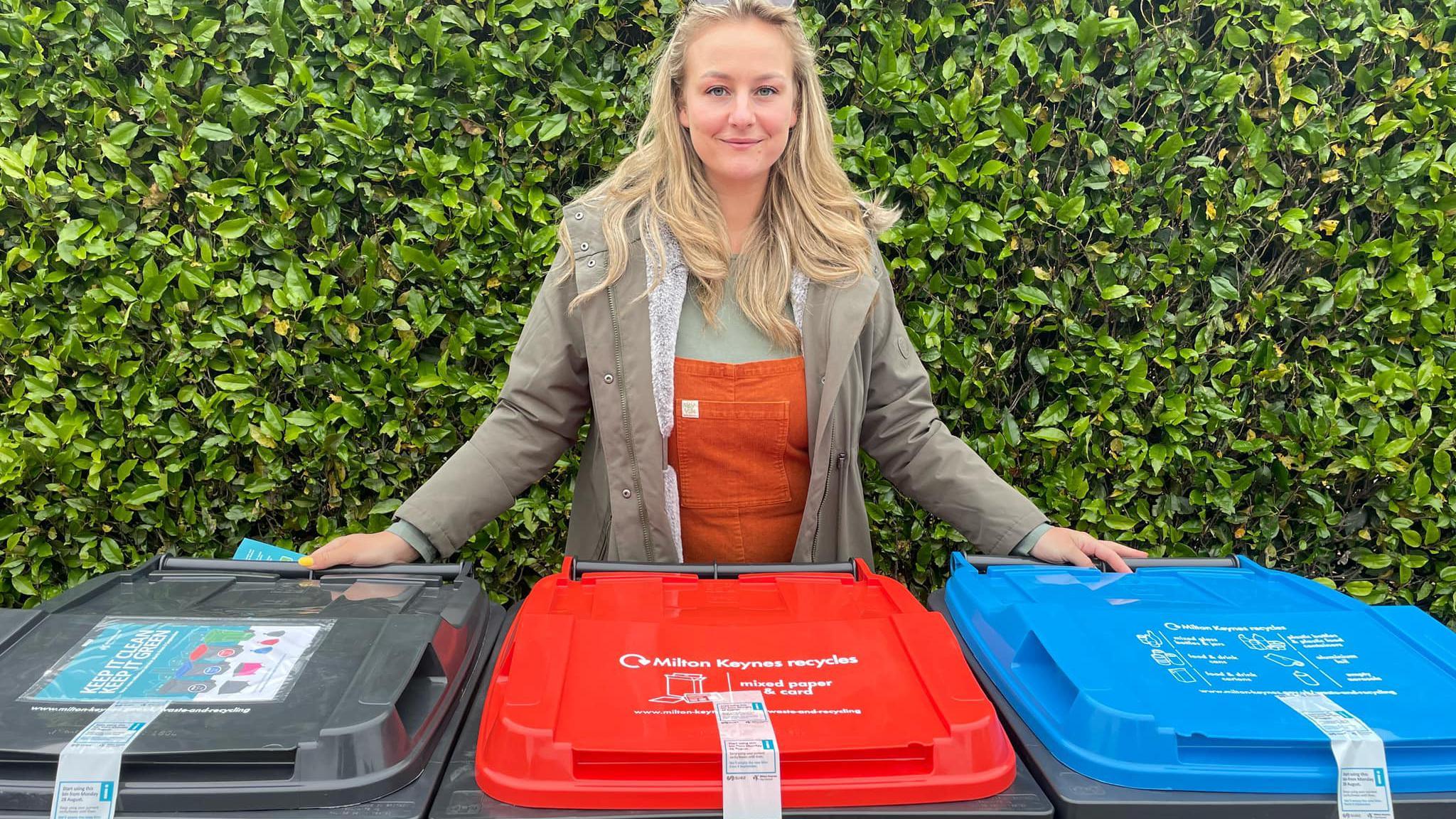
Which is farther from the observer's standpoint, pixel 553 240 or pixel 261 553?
pixel 553 240

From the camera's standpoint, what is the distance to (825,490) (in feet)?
6.35

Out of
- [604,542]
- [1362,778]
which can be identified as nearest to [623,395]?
[604,542]

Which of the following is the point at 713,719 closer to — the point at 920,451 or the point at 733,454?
the point at 733,454

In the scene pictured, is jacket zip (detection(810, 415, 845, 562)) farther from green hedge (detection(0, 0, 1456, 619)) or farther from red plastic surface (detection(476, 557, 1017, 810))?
green hedge (detection(0, 0, 1456, 619))

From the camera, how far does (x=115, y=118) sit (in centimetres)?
247

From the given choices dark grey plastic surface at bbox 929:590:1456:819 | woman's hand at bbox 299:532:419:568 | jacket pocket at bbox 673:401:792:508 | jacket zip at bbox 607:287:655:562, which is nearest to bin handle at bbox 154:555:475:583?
woman's hand at bbox 299:532:419:568

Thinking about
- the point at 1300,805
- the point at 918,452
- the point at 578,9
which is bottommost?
the point at 1300,805

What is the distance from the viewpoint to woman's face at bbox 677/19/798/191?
5.86 feet

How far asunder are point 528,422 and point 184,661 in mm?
829

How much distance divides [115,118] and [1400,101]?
3528 mm

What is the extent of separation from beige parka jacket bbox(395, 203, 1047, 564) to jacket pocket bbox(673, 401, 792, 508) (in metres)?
0.06

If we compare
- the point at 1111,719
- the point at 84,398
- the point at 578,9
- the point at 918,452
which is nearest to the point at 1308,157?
the point at 918,452

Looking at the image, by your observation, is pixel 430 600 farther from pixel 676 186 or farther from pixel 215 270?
pixel 215 270

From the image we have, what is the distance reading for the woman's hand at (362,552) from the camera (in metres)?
1.59
